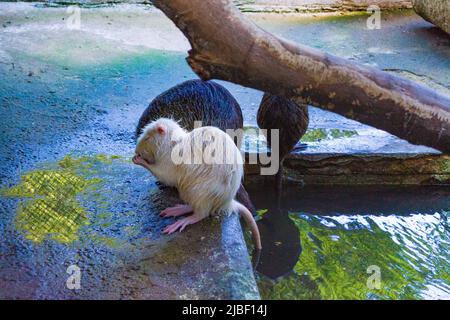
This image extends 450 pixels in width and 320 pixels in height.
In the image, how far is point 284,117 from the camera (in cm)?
417

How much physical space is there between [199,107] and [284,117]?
59 cm

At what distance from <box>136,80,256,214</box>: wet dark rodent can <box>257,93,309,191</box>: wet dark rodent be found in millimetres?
227

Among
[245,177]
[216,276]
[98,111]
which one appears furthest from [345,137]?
[216,276]

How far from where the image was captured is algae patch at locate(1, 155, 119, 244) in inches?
129

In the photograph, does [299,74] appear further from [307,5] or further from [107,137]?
[307,5]

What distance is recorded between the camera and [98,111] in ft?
17.0

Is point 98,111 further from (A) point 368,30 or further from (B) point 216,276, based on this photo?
(A) point 368,30
